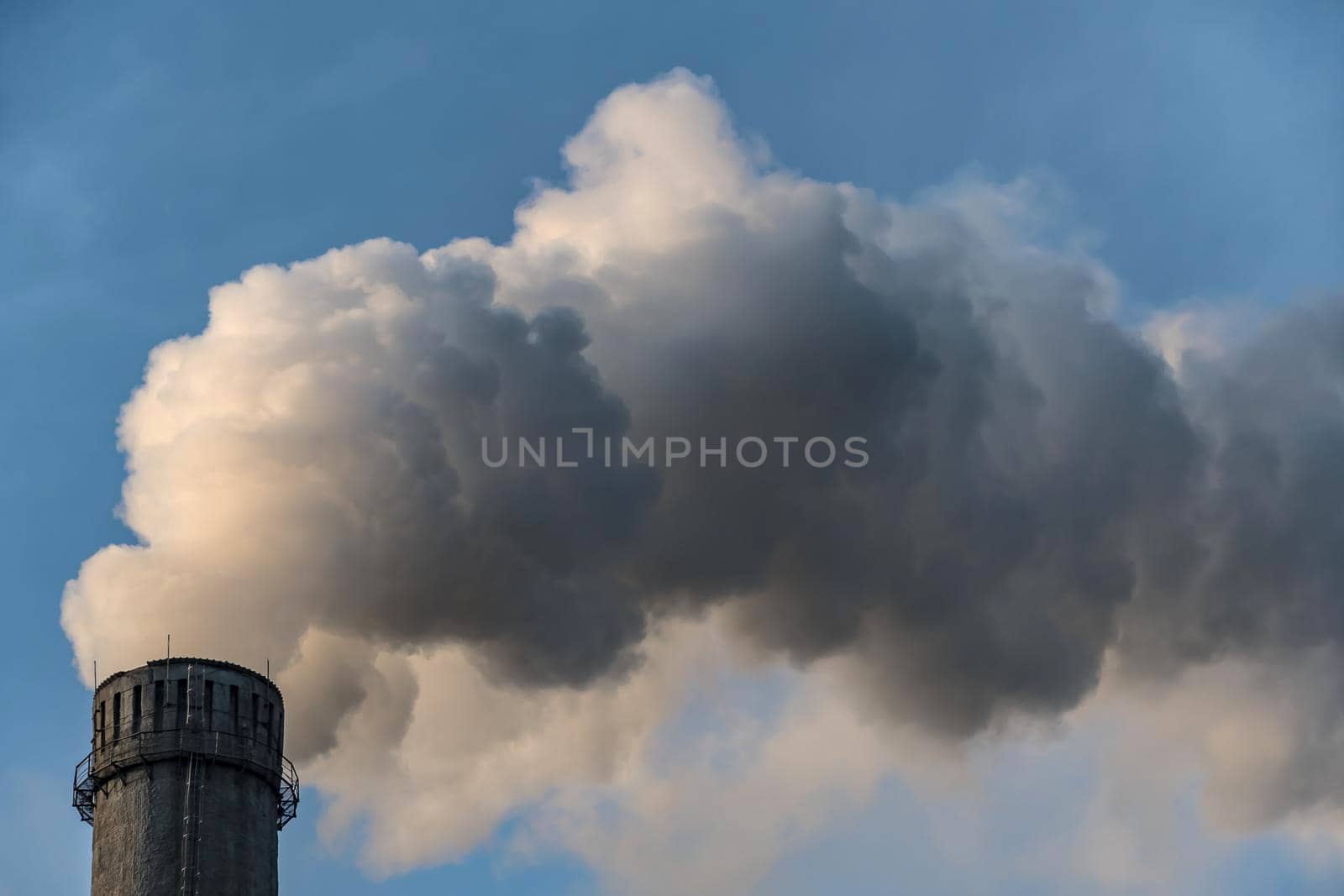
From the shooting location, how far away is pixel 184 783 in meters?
73.8

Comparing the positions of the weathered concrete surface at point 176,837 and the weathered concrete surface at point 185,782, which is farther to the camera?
the weathered concrete surface at point 185,782

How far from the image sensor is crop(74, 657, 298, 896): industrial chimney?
7219cm

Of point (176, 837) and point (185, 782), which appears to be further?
point (185, 782)

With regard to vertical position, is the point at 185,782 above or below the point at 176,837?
above

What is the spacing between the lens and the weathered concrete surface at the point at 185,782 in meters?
72.2

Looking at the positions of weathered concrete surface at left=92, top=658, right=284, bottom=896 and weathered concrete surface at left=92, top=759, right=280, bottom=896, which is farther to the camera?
weathered concrete surface at left=92, top=658, right=284, bottom=896

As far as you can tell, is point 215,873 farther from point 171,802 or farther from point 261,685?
point 261,685

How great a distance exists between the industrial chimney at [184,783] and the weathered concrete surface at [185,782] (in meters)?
0.03

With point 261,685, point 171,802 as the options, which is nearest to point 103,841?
point 171,802

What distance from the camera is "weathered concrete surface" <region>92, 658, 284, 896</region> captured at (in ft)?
237

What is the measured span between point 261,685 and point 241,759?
134 inches

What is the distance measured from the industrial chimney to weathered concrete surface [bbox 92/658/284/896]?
0.10ft

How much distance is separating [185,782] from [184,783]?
65 mm

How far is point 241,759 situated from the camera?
75.2m
